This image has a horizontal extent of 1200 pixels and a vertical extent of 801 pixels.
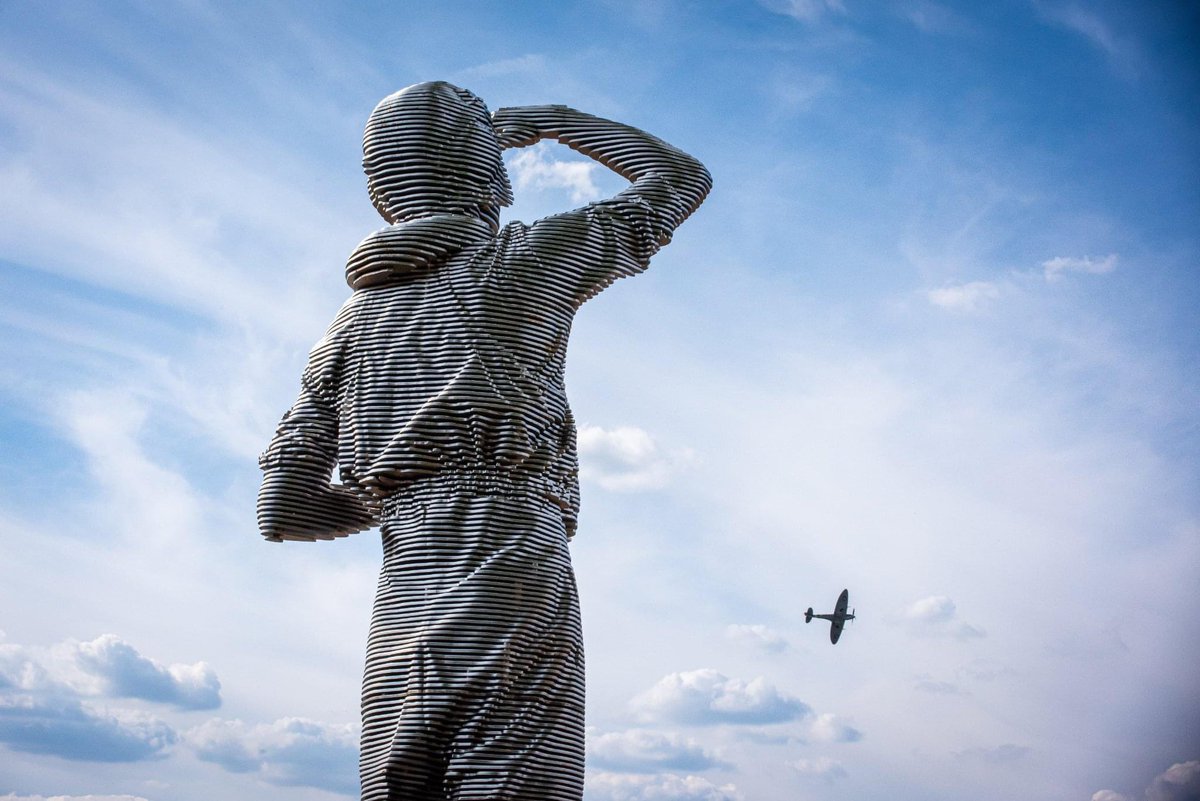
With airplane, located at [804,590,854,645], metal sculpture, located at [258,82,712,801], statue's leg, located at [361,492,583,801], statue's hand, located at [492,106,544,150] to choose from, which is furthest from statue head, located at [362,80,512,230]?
airplane, located at [804,590,854,645]

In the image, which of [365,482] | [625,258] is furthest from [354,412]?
[625,258]

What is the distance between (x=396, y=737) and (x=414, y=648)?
65 cm

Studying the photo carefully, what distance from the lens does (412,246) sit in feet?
39.7

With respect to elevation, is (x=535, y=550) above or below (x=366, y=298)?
below

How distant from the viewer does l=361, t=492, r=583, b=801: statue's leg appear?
431 inches

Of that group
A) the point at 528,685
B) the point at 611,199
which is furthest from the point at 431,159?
the point at 528,685

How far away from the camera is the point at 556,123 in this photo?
1309 centimetres

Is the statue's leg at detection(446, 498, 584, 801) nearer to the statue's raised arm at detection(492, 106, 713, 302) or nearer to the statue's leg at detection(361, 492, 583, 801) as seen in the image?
the statue's leg at detection(361, 492, 583, 801)

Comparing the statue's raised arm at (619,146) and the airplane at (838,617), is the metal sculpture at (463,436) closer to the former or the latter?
the statue's raised arm at (619,146)

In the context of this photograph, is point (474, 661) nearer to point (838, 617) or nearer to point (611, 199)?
point (611, 199)

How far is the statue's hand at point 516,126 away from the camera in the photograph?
42.5ft

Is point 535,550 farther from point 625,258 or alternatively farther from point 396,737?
point 625,258

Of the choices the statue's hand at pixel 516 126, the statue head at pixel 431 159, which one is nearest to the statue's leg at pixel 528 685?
the statue head at pixel 431 159

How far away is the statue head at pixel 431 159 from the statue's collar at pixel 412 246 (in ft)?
0.83
